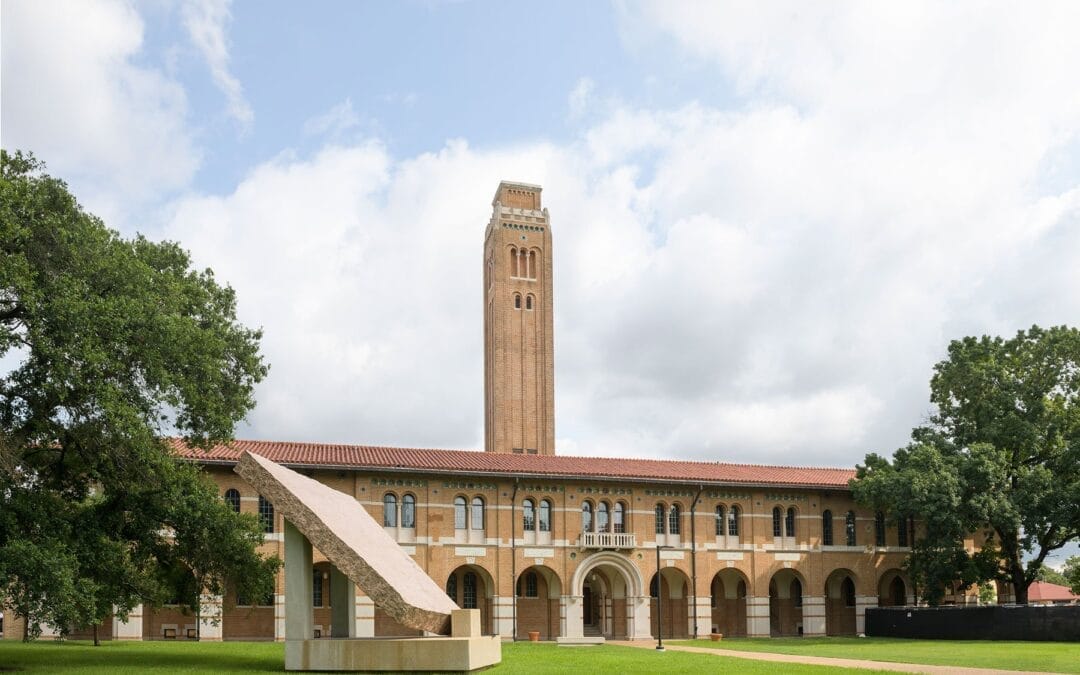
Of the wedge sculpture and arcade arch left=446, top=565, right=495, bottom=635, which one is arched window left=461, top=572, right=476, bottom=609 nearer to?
arcade arch left=446, top=565, right=495, bottom=635

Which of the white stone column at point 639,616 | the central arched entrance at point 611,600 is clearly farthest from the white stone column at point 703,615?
the central arched entrance at point 611,600

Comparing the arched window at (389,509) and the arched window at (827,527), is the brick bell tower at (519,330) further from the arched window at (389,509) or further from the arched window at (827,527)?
the arched window at (389,509)

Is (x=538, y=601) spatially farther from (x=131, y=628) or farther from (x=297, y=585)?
(x=297, y=585)

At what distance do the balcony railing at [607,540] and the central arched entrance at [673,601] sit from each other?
8.68 ft

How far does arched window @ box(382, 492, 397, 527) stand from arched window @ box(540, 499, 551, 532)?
6487mm

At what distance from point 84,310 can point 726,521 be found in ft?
110

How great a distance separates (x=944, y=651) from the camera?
33.0 metres

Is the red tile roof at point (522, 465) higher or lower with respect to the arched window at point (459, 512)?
higher

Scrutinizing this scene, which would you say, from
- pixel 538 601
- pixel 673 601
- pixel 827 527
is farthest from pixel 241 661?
pixel 827 527

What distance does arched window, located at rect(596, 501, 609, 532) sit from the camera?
4700 centimetres

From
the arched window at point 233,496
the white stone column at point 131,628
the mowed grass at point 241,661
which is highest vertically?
the arched window at point 233,496

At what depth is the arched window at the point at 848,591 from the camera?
51875 millimetres

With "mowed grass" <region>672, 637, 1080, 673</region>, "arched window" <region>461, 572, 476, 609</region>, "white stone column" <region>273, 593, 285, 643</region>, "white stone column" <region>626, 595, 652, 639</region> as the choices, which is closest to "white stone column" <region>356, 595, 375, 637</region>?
"white stone column" <region>273, 593, 285, 643</region>

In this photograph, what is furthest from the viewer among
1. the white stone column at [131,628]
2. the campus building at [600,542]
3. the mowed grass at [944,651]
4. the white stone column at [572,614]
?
the white stone column at [572,614]
